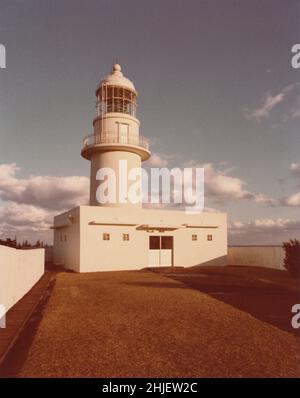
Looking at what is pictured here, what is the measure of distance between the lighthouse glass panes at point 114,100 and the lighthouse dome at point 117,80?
0.81ft

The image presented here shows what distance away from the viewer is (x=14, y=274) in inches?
385

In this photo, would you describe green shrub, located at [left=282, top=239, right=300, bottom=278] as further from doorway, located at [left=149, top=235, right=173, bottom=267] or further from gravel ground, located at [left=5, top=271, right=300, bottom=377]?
gravel ground, located at [left=5, top=271, right=300, bottom=377]

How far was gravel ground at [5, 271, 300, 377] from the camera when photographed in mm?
4938

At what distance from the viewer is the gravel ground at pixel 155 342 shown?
4.94 meters

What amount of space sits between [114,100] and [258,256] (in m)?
13.9

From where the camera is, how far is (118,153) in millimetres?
21719

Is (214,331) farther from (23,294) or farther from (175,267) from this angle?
(175,267)

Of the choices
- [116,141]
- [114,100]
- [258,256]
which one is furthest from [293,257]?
[114,100]

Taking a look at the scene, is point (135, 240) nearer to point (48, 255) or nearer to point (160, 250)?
point (160, 250)

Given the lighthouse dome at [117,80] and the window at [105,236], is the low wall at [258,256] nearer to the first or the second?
the window at [105,236]

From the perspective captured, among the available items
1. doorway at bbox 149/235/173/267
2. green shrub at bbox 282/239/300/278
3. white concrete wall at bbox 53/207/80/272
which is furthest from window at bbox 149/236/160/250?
green shrub at bbox 282/239/300/278

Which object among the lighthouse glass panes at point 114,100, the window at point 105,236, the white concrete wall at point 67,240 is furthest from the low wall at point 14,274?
the lighthouse glass panes at point 114,100

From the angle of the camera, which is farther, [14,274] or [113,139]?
[113,139]
